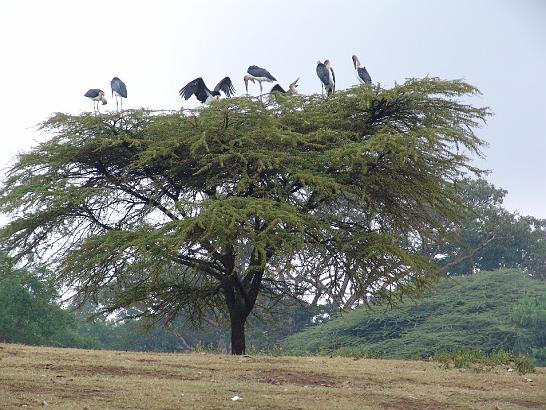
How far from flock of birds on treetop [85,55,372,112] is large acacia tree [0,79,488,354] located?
2335 mm

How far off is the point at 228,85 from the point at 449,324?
2354 centimetres

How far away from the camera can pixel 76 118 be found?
89.8 ft

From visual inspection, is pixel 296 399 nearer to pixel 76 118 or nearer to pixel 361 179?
pixel 361 179

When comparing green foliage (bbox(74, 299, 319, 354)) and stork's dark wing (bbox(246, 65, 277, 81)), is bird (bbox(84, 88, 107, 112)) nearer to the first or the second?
stork's dark wing (bbox(246, 65, 277, 81))

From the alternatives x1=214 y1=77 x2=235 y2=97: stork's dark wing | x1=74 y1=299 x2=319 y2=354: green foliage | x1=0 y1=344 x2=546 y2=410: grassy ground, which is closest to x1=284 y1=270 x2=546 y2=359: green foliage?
x1=74 y1=299 x2=319 y2=354: green foliage

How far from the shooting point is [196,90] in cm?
3119

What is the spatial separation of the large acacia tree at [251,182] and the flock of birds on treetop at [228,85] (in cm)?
233

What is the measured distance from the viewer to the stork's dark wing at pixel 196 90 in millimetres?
31062

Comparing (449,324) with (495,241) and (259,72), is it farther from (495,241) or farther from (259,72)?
(259,72)

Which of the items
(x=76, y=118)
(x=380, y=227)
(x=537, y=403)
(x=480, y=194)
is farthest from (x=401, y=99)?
(x=480, y=194)

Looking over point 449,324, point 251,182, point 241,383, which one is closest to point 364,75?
point 251,182

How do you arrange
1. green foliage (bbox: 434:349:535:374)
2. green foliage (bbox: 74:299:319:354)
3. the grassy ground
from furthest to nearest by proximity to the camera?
green foliage (bbox: 74:299:319:354) → green foliage (bbox: 434:349:535:374) → the grassy ground

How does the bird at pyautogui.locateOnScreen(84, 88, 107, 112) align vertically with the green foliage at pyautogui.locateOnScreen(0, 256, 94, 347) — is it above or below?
above

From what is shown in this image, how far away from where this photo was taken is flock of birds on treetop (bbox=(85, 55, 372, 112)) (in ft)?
98.7
